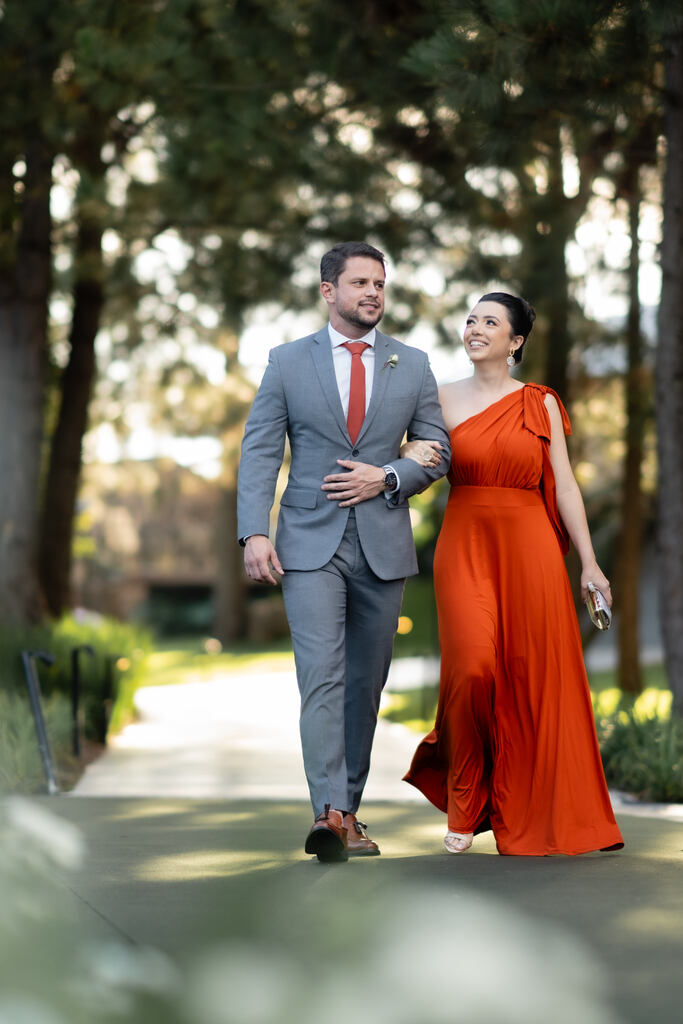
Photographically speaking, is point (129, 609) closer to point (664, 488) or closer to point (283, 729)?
point (283, 729)

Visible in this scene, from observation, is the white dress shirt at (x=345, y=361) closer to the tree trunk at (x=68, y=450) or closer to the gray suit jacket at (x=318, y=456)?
the gray suit jacket at (x=318, y=456)

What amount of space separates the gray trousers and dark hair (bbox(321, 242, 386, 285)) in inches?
35.1

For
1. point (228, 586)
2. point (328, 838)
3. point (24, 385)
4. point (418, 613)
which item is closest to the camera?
point (328, 838)

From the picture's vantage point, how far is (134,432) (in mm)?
22250

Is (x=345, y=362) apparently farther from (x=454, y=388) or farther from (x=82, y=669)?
(x=82, y=669)

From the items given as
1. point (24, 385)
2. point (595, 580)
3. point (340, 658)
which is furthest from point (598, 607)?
point (24, 385)

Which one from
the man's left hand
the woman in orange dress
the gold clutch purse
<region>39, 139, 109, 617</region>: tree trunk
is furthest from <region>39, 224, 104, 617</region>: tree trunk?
the gold clutch purse

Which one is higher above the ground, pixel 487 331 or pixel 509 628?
pixel 487 331

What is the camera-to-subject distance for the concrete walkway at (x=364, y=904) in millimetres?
1706

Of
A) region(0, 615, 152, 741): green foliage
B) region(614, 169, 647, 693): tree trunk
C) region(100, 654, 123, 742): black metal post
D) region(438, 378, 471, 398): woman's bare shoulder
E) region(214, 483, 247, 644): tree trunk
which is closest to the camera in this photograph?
region(438, 378, 471, 398): woman's bare shoulder

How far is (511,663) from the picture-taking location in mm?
4992

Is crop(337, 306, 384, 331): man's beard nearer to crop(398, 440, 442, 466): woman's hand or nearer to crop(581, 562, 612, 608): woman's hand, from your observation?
crop(398, 440, 442, 466): woman's hand

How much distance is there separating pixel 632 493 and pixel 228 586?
1645 cm

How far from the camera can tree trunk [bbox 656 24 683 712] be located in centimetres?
828
